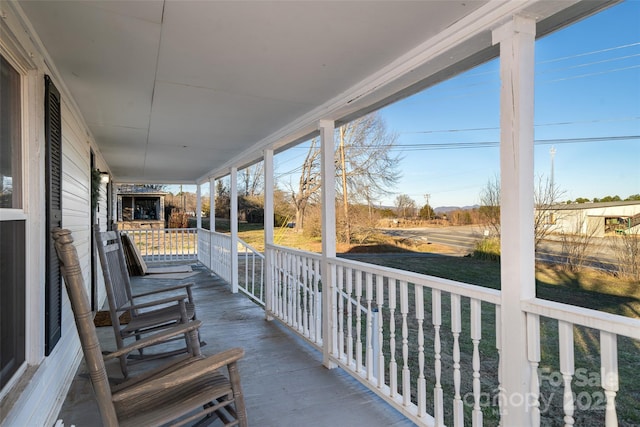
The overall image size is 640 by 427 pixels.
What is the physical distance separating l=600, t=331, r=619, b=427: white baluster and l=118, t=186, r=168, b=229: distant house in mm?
16137

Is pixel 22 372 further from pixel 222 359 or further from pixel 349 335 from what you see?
pixel 349 335

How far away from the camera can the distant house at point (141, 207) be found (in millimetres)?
14852

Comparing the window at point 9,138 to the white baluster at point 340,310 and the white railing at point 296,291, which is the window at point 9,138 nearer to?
the white baluster at point 340,310

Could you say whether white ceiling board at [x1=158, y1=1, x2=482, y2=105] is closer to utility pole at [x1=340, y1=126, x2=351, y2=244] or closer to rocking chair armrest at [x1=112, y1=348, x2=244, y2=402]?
rocking chair armrest at [x1=112, y1=348, x2=244, y2=402]

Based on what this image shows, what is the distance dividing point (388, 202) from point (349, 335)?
700 cm

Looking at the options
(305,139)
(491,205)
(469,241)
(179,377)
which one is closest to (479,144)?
(491,205)

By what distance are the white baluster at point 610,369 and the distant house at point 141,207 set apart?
52.9 feet

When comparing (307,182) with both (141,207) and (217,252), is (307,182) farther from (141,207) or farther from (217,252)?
(141,207)

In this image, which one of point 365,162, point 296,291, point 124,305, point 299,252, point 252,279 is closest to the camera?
point 124,305

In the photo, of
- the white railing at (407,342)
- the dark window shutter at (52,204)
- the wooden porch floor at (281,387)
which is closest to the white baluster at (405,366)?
the white railing at (407,342)

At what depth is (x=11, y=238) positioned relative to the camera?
5.12ft

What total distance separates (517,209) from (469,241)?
19.6ft

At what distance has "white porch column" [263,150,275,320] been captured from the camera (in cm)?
420

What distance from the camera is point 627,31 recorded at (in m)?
3.75
